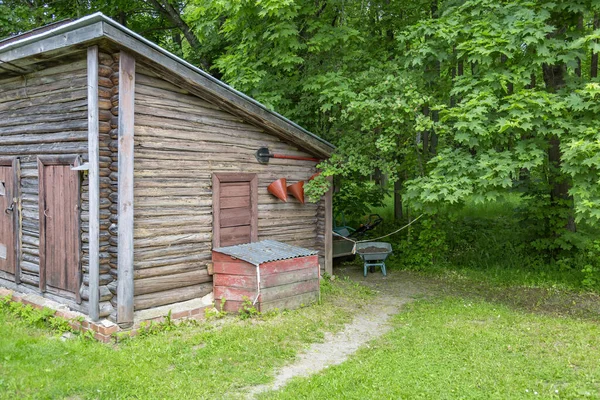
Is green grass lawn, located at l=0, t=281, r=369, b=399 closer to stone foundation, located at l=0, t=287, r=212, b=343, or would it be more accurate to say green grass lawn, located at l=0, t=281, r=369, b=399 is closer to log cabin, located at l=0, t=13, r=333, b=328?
stone foundation, located at l=0, t=287, r=212, b=343

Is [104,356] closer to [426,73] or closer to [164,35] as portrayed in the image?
[426,73]

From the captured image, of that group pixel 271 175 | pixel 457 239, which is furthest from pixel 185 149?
pixel 457 239

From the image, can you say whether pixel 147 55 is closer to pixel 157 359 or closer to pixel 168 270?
pixel 168 270

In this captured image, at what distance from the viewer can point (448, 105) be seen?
9.73 metres

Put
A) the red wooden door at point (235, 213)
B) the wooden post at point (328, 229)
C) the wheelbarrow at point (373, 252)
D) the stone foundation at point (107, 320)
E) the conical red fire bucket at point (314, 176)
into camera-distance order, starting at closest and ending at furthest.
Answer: the stone foundation at point (107, 320) → the red wooden door at point (235, 213) → the conical red fire bucket at point (314, 176) → the wooden post at point (328, 229) → the wheelbarrow at point (373, 252)

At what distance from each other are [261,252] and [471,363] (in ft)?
11.2

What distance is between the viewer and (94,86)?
5949mm

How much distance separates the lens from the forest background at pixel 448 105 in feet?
22.9

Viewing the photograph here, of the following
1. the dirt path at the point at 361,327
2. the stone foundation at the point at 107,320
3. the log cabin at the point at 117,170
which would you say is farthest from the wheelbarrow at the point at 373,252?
the stone foundation at the point at 107,320

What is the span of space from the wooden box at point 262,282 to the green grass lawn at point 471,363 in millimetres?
1649

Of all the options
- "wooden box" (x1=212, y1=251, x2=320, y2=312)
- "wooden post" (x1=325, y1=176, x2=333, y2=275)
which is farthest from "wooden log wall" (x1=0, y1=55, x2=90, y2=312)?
"wooden post" (x1=325, y1=176, x2=333, y2=275)

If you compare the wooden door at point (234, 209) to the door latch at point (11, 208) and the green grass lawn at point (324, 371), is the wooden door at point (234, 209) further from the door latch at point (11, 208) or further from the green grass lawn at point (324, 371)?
the door latch at point (11, 208)

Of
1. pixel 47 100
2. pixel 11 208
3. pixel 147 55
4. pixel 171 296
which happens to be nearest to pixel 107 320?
pixel 171 296

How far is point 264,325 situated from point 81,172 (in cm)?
326
